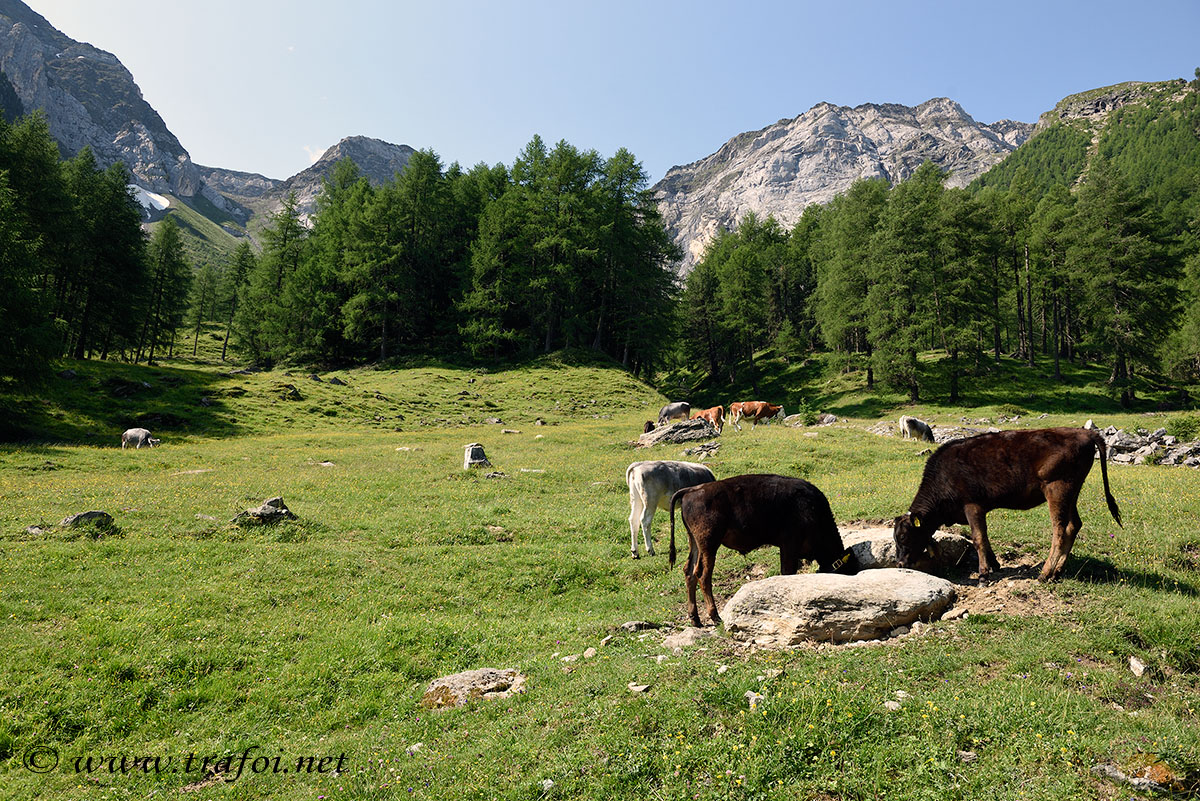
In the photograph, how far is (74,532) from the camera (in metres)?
13.6

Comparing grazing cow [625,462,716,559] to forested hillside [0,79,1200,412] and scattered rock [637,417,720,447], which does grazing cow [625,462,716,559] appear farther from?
forested hillside [0,79,1200,412]

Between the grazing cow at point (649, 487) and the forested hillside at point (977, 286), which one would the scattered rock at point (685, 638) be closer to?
the grazing cow at point (649, 487)

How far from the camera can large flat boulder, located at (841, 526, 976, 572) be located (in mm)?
9828

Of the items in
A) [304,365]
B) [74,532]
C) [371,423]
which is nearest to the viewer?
[74,532]

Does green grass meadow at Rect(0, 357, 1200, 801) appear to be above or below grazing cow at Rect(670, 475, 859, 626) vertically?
→ below

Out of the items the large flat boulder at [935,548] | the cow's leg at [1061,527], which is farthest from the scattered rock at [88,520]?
the cow's leg at [1061,527]

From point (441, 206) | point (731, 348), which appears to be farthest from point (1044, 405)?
point (441, 206)

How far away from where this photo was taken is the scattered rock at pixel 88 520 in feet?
45.9

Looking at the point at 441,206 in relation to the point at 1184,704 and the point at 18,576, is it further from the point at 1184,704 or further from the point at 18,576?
the point at 1184,704

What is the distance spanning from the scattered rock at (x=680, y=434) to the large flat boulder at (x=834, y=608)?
21.2 metres

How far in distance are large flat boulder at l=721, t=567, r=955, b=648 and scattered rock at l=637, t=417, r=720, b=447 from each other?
2118 cm

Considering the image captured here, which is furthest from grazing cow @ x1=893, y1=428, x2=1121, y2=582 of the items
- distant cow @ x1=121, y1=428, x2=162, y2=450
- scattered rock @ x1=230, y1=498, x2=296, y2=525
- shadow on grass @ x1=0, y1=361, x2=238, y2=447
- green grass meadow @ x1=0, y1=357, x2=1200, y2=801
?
shadow on grass @ x1=0, y1=361, x2=238, y2=447

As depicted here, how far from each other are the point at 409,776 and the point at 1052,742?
6397 millimetres

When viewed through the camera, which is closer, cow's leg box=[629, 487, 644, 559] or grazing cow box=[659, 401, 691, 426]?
cow's leg box=[629, 487, 644, 559]
